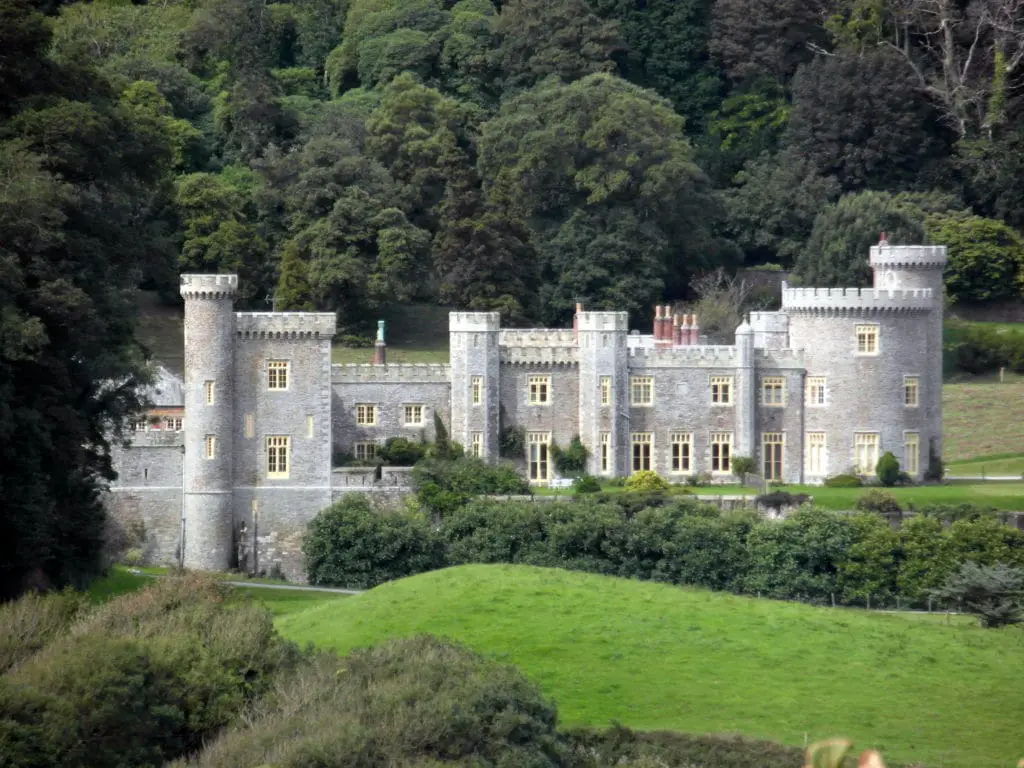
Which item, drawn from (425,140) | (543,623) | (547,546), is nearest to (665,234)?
(425,140)

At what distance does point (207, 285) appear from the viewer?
6234 centimetres

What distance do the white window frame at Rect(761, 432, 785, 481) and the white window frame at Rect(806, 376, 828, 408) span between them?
1.12m

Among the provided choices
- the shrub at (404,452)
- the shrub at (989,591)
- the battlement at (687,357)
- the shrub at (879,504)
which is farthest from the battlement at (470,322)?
the shrub at (989,591)

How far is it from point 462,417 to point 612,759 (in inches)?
1105

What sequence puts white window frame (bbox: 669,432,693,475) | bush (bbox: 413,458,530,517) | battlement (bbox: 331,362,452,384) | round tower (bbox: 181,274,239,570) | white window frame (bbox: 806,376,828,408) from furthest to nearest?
white window frame (bbox: 669,432,693,475), white window frame (bbox: 806,376,828,408), battlement (bbox: 331,362,452,384), round tower (bbox: 181,274,239,570), bush (bbox: 413,458,530,517)

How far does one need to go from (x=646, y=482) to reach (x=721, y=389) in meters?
4.67

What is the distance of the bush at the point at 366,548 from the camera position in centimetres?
5825

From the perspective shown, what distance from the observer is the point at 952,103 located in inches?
3474

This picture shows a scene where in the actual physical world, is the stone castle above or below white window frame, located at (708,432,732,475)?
above

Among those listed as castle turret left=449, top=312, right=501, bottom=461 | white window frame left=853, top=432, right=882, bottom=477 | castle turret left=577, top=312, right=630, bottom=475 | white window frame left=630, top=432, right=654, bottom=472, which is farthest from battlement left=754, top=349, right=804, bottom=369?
castle turret left=449, top=312, right=501, bottom=461

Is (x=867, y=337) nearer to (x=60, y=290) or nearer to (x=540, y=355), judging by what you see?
(x=540, y=355)

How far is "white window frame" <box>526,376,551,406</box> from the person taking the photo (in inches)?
2598

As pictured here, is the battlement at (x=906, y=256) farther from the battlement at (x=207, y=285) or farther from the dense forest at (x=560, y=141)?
the battlement at (x=207, y=285)

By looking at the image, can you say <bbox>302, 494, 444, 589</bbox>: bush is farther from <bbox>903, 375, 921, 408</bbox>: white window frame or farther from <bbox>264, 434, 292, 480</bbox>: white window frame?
<bbox>903, 375, 921, 408</bbox>: white window frame
